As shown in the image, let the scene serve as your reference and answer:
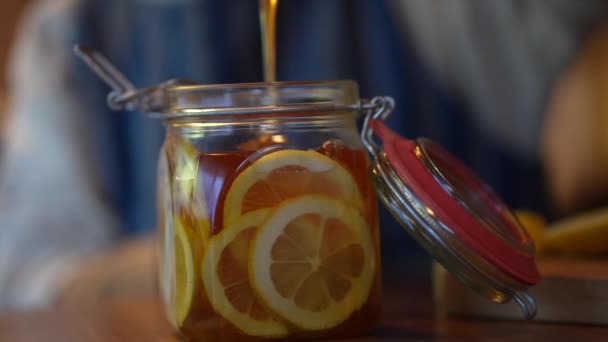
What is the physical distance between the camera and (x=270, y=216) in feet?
1.42

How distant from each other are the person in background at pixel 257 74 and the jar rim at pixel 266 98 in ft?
2.89

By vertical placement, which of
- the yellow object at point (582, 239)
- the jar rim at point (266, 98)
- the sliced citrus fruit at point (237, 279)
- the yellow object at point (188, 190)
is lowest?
the yellow object at point (582, 239)

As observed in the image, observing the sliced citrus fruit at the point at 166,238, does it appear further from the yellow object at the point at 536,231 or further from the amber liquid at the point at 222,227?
the yellow object at the point at 536,231

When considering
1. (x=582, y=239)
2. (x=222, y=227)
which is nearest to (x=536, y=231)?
(x=582, y=239)

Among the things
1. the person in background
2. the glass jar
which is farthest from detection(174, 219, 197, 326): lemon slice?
the person in background

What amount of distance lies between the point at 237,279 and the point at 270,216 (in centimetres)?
4

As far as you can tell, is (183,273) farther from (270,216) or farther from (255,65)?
(255,65)

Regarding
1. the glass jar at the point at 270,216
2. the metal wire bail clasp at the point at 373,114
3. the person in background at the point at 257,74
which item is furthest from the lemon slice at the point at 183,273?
the person in background at the point at 257,74

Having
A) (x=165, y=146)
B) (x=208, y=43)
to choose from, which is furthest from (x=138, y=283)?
(x=165, y=146)

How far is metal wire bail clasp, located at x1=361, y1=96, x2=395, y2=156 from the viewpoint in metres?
0.49

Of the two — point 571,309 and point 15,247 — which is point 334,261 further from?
point 15,247

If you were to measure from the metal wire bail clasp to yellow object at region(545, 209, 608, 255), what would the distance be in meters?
0.27

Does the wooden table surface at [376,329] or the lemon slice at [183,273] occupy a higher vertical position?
the lemon slice at [183,273]

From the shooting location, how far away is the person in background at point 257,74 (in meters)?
1.33
